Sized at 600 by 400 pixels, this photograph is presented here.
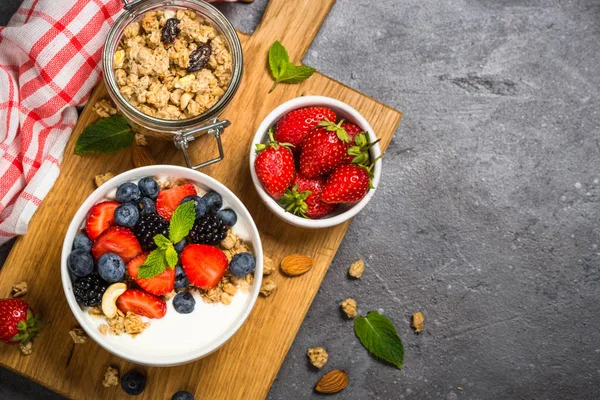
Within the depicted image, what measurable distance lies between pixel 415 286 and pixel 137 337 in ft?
2.43

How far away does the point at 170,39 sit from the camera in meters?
1.13

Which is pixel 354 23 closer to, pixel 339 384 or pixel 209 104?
pixel 209 104

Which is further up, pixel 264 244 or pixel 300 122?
pixel 300 122

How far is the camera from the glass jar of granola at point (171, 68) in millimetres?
1100

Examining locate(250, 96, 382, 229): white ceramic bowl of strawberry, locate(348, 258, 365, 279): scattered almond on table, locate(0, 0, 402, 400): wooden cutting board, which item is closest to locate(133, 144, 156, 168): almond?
locate(0, 0, 402, 400): wooden cutting board

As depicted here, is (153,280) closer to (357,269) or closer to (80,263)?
(80,263)

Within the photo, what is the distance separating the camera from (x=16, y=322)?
117 centimetres

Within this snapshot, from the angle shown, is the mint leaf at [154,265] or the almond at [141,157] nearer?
the mint leaf at [154,265]

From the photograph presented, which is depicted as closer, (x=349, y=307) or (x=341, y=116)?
(x=341, y=116)

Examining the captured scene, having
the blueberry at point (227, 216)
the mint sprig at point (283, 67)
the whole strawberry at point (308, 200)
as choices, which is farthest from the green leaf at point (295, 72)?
the blueberry at point (227, 216)

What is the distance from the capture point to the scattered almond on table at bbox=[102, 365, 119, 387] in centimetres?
122

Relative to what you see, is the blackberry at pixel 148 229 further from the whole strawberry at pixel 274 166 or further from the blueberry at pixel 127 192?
the whole strawberry at pixel 274 166

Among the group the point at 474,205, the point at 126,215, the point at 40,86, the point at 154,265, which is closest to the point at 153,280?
the point at 154,265

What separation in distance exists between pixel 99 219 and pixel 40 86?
34 centimetres
